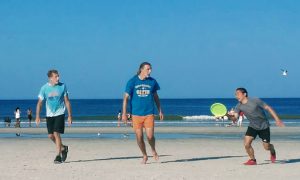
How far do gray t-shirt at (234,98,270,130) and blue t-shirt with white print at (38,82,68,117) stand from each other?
11.8 feet

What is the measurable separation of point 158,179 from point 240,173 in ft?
5.52

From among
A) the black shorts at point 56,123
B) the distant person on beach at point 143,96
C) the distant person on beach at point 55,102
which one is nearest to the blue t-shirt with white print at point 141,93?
the distant person on beach at point 143,96

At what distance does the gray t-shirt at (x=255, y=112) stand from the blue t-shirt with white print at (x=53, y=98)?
142 inches

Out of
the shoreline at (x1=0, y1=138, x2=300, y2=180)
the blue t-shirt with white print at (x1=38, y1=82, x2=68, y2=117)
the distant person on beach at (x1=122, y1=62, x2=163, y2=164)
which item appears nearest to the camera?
the shoreline at (x1=0, y1=138, x2=300, y2=180)

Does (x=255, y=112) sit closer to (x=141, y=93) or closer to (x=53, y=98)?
(x=141, y=93)

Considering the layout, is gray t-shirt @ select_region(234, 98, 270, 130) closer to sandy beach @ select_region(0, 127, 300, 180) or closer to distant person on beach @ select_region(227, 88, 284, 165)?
distant person on beach @ select_region(227, 88, 284, 165)

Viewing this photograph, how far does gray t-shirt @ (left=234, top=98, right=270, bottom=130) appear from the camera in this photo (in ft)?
39.5

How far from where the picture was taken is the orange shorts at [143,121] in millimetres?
12055

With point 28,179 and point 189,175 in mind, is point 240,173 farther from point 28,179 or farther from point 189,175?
point 28,179

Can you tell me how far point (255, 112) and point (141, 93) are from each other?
2285mm

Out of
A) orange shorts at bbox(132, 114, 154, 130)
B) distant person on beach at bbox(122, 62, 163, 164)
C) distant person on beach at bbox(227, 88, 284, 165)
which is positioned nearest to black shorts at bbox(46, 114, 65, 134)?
distant person on beach at bbox(122, 62, 163, 164)

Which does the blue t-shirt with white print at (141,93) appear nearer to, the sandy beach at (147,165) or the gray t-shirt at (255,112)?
the sandy beach at (147,165)

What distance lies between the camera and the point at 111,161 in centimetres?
1294

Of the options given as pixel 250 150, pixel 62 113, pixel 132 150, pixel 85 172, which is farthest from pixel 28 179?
pixel 132 150
